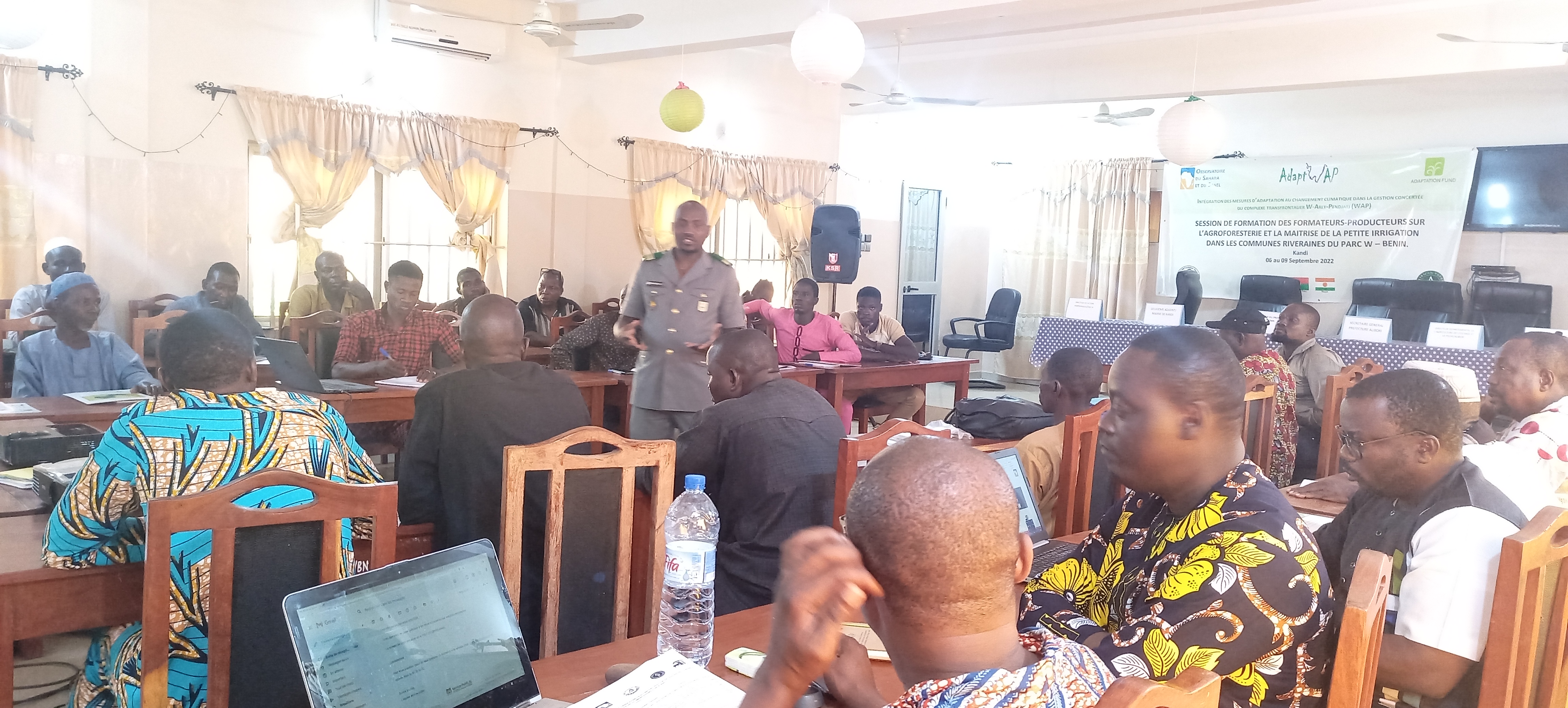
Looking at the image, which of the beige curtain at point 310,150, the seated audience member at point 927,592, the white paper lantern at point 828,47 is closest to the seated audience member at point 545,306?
the beige curtain at point 310,150

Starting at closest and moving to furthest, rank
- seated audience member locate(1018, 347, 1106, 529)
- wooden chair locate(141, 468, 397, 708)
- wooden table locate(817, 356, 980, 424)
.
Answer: wooden chair locate(141, 468, 397, 708), seated audience member locate(1018, 347, 1106, 529), wooden table locate(817, 356, 980, 424)

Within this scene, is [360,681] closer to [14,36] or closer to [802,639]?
[802,639]

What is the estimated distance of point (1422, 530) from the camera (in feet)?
5.63

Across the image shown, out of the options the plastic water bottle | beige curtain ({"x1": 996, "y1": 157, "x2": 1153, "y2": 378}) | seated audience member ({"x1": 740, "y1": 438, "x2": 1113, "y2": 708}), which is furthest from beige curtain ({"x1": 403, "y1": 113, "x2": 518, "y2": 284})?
Answer: seated audience member ({"x1": 740, "y1": 438, "x2": 1113, "y2": 708})

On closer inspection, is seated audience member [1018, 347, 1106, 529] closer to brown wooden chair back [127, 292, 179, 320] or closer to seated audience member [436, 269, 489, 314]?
seated audience member [436, 269, 489, 314]

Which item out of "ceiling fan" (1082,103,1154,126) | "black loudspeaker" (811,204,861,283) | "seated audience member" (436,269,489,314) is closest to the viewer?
"seated audience member" (436,269,489,314)

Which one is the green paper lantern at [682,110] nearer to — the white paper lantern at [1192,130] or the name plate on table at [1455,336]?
the white paper lantern at [1192,130]

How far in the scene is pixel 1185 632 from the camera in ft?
4.50

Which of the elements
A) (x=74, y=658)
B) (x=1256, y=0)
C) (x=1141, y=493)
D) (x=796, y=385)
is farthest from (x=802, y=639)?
(x=1256, y=0)

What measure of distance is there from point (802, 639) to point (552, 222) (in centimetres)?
740

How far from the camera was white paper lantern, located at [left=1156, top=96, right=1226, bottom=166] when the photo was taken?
5.99 meters

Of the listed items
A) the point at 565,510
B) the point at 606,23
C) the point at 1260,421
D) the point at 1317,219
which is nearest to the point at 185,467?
the point at 565,510

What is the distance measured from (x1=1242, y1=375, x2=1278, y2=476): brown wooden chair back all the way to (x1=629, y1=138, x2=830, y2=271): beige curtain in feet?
15.9

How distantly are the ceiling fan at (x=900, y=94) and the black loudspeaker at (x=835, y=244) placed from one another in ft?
Answer: 3.41
